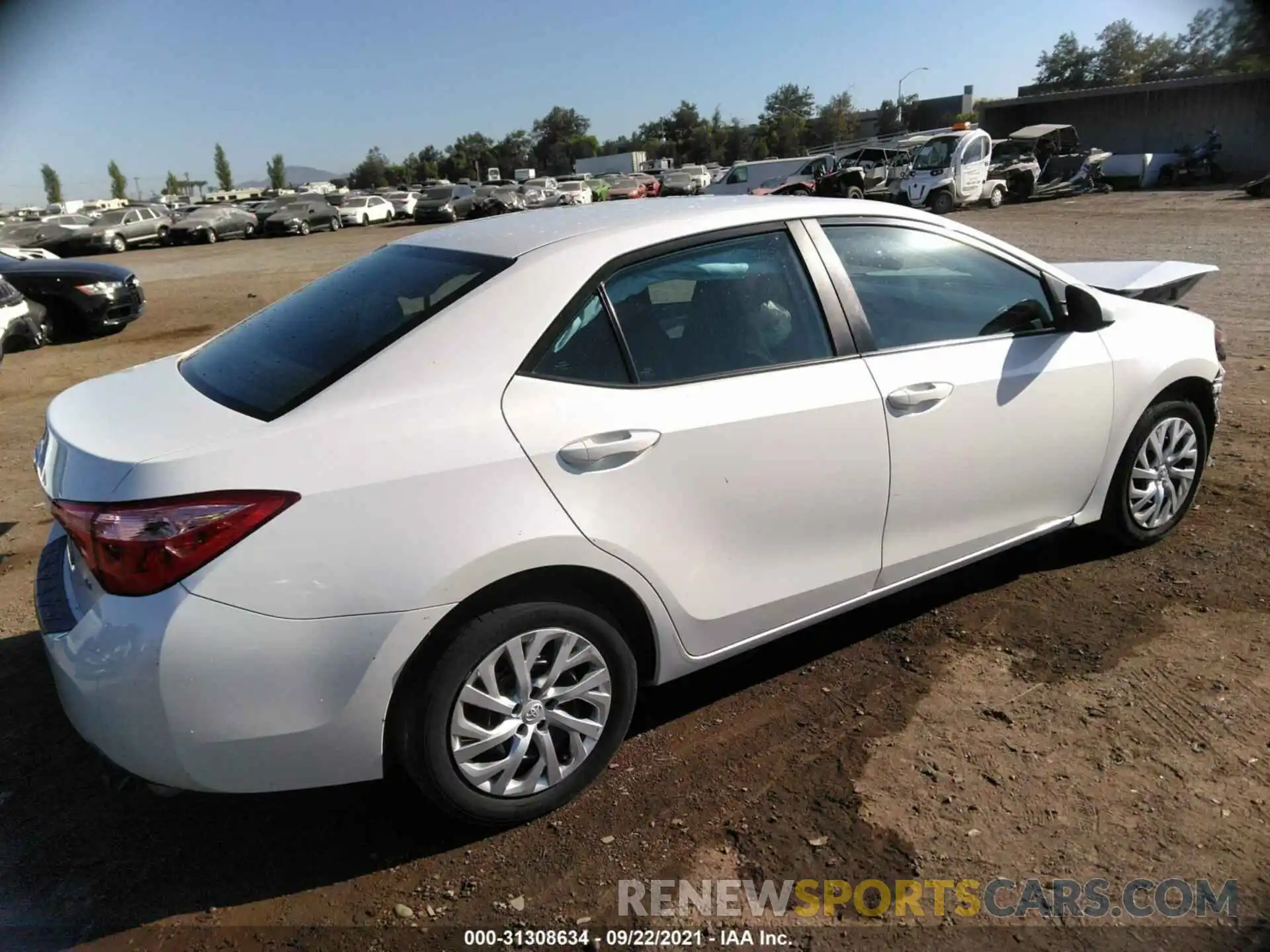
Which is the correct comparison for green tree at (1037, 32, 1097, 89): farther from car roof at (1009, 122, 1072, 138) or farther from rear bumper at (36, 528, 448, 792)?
rear bumper at (36, 528, 448, 792)

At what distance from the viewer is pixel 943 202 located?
28.3m

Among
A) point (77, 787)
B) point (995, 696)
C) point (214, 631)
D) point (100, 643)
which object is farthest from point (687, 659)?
point (77, 787)

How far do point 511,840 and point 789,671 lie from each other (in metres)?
1.28

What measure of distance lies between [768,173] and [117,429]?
3203 cm

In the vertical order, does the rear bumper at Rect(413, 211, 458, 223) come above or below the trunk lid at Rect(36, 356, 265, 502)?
below

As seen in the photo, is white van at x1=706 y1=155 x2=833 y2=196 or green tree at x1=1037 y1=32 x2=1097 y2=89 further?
green tree at x1=1037 y1=32 x2=1097 y2=89

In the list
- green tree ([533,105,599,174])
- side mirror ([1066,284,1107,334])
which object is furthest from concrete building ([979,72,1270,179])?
green tree ([533,105,599,174])

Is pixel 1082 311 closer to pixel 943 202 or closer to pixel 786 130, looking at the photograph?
pixel 943 202

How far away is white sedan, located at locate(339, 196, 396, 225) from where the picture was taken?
42.7m

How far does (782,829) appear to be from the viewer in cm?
259

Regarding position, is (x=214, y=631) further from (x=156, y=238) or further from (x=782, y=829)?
(x=156, y=238)

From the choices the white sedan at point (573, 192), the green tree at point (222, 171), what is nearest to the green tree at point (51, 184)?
the green tree at point (222, 171)

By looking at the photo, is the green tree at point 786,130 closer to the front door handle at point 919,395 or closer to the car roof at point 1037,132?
the car roof at point 1037,132

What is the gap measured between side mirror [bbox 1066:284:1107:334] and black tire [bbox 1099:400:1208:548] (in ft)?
1.87
